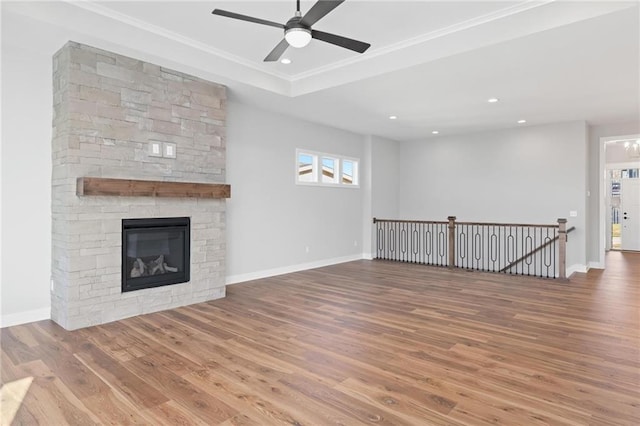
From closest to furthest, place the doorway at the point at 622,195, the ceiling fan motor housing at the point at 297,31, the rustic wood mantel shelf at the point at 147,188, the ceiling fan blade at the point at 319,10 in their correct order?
the ceiling fan blade at the point at 319,10 < the ceiling fan motor housing at the point at 297,31 < the rustic wood mantel shelf at the point at 147,188 < the doorway at the point at 622,195

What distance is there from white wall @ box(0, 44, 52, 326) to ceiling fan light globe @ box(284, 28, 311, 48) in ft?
10.3

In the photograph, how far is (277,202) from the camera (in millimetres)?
7055

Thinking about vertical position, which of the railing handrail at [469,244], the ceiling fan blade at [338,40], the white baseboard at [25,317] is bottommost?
the white baseboard at [25,317]

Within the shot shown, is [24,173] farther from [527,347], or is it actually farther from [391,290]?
[527,347]

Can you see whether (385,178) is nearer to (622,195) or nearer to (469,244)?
(469,244)

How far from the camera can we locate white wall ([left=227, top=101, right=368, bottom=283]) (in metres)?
6.34

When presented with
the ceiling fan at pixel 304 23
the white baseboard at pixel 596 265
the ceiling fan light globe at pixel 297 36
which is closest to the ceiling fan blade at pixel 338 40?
the ceiling fan at pixel 304 23

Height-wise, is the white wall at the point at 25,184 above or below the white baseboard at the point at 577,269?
above

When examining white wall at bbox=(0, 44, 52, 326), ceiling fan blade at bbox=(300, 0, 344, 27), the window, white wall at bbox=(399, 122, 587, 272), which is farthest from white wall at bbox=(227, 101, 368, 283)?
ceiling fan blade at bbox=(300, 0, 344, 27)

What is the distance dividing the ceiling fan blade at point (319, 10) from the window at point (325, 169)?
14.9 ft

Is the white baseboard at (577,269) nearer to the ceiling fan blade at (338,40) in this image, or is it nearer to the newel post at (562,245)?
the newel post at (562,245)

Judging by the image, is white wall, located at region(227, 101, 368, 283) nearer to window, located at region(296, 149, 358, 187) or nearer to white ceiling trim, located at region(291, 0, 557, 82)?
window, located at region(296, 149, 358, 187)

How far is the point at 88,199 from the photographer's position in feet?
13.5

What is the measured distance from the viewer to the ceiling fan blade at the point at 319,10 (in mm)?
2668
